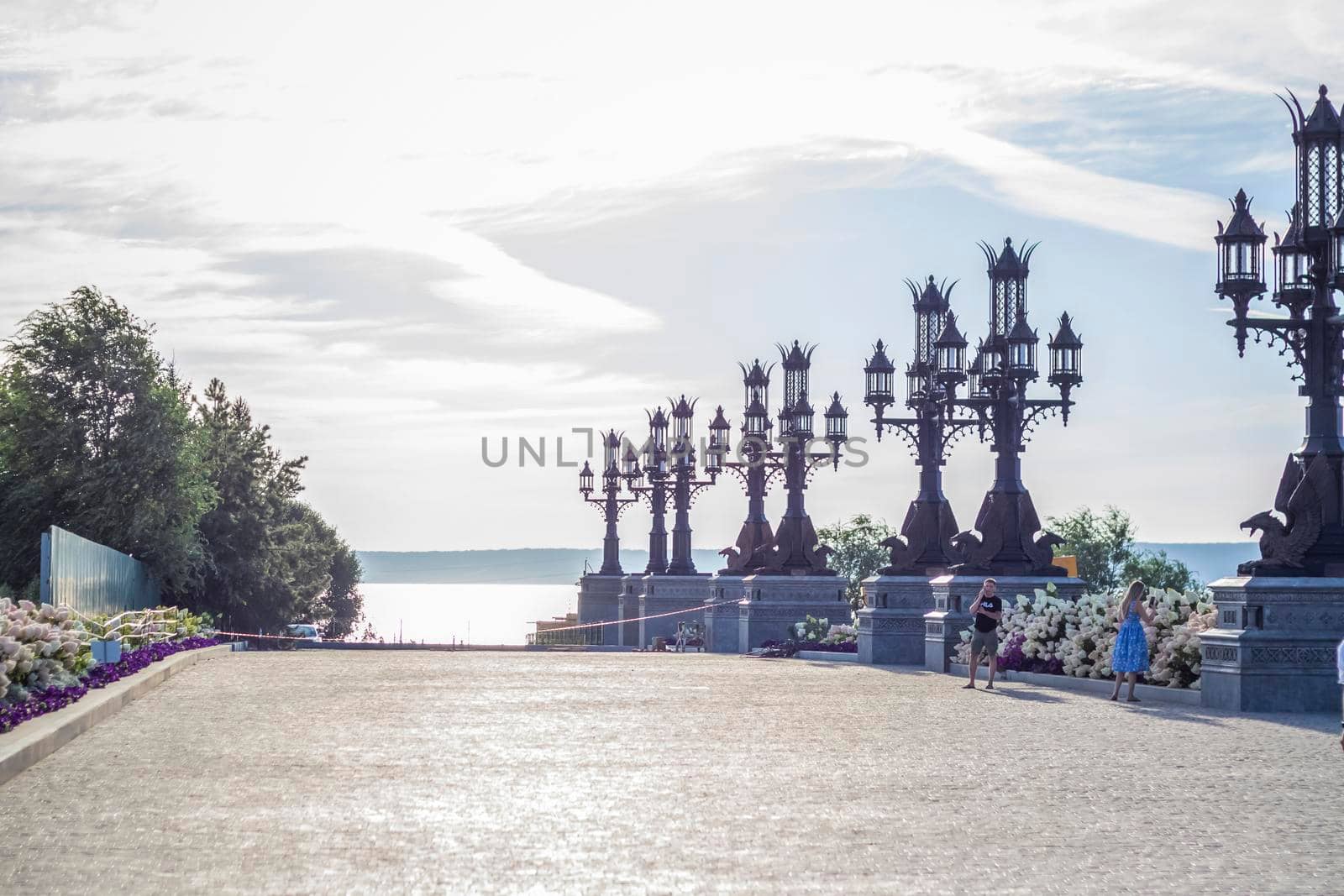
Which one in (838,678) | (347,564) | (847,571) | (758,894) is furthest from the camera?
(847,571)

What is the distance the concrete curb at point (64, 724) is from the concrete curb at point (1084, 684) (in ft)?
40.7

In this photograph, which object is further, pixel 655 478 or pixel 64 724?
pixel 655 478

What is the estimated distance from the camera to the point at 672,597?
196ft

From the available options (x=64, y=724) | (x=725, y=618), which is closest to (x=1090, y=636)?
(x=64, y=724)

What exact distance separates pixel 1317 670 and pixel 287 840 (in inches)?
553

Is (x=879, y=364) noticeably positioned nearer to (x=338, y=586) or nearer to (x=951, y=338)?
(x=951, y=338)

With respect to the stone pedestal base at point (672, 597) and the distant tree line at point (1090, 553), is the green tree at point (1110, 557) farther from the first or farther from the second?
the stone pedestal base at point (672, 597)

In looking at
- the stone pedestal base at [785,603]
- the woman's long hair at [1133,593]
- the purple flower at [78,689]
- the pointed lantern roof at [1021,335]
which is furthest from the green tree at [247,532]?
the woman's long hair at [1133,593]

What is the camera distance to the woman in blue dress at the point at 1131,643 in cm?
2236

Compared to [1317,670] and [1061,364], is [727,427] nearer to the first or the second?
[1061,364]

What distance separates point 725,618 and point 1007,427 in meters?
17.6

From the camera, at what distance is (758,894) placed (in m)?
8.59

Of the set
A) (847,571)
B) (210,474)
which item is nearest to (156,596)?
(210,474)

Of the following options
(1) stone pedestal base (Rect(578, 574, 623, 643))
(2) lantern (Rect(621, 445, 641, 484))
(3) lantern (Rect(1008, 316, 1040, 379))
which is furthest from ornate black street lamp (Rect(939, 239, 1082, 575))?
(1) stone pedestal base (Rect(578, 574, 623, 643))
